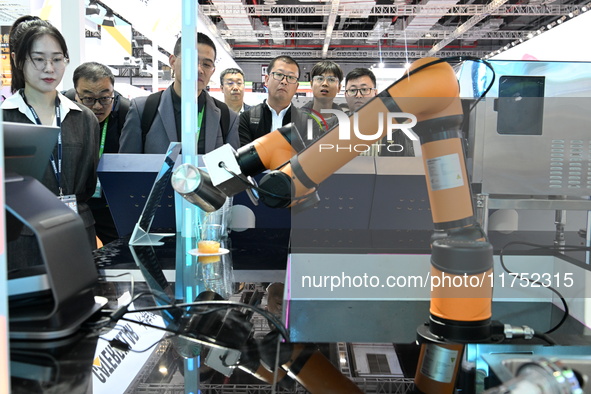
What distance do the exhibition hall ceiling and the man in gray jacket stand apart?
5.18 m

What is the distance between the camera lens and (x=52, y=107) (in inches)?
77.4

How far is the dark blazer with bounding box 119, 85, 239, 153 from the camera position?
220cm

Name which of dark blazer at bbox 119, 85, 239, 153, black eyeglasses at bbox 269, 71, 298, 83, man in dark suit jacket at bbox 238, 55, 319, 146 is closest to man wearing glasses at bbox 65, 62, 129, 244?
dark blazer at bbox 119, 85, 239, 153

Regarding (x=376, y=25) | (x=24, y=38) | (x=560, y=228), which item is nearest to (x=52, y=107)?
(x=24, y=38)

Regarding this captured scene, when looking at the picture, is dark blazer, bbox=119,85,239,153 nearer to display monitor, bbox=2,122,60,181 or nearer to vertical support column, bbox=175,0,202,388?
vertical support column, bbox=175,0,202,388

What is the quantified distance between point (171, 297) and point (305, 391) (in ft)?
1.37

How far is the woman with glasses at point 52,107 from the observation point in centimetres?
187

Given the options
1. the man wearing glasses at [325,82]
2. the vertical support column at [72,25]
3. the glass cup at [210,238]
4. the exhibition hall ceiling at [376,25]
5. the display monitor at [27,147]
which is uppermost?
the exhibition hall ceiling at [376,25]

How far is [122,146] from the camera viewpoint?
7.39 ft

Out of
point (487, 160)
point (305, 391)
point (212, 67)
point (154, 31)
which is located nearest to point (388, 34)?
point (154, 31)

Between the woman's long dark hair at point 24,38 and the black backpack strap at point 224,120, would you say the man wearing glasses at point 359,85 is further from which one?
the woman's long dark hair at point 24,38

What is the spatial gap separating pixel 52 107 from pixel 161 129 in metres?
0.45

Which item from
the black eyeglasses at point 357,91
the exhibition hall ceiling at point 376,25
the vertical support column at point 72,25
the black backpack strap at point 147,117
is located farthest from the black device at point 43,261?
the exhibition hall ceiling at point 376,25

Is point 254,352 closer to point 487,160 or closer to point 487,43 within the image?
point 487,160
